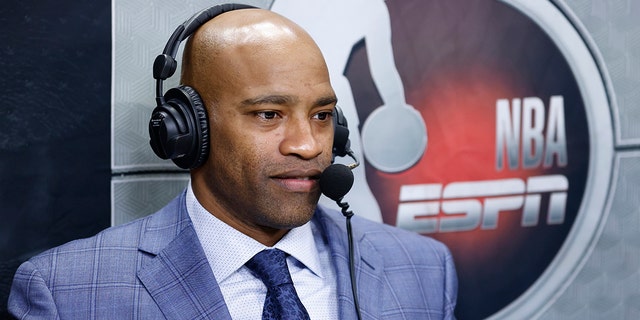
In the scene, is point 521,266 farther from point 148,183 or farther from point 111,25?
point 111,25

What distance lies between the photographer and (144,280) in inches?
49.3

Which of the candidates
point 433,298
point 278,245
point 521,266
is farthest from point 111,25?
point 521,266

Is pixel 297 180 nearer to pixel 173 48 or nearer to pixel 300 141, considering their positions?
pixel 300 141

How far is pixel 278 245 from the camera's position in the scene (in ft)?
4.38

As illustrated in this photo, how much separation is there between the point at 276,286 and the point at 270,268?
0.03 m

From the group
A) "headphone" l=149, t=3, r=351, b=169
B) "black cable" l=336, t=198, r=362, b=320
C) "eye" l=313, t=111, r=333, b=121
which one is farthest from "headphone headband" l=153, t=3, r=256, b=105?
"black cable" l=336, t=198, r=362, b=320

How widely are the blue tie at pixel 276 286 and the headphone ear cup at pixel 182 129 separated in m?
0.19

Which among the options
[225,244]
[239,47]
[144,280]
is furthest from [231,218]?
[239,47]

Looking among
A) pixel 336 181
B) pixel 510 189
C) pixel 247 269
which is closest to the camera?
pixel 336 181

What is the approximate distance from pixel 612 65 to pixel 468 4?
1.21 feet

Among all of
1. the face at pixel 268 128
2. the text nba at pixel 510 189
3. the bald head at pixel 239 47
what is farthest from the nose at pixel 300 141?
the text nba at pixel 510 189

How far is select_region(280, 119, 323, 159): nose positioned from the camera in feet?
4.04

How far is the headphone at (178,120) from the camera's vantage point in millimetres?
1202

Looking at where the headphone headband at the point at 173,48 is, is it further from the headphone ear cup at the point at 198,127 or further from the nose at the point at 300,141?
the nose at the point at 300,141
